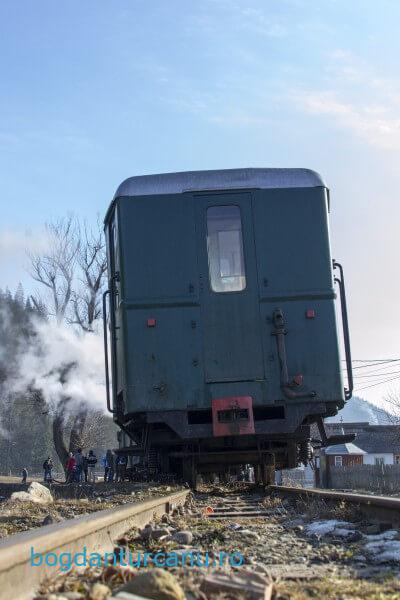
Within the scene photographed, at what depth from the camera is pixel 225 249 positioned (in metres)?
8.38

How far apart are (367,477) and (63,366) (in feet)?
40.4

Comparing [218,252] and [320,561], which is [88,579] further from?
[218,252]

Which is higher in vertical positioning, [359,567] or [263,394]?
[263,394]

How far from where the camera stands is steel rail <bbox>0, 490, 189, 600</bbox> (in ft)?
7.96

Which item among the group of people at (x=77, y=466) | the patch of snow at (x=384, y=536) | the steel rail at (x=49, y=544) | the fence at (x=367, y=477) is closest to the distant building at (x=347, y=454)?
the fence at (x=367, y=477)

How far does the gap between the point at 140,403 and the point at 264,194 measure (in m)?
2.71

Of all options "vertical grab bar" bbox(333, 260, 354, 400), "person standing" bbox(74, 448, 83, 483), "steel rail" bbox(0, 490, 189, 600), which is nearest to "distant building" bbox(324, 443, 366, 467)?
"person standing" bbox(74, 448, 83, 483)

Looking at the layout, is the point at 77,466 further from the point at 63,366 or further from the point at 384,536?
the point at 384,536

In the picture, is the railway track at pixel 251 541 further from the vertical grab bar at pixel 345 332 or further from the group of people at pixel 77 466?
the group of people at pixel 77 466

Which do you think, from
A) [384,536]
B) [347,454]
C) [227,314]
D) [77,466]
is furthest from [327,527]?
[347,454]

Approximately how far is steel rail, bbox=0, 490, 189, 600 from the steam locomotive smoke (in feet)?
50.4

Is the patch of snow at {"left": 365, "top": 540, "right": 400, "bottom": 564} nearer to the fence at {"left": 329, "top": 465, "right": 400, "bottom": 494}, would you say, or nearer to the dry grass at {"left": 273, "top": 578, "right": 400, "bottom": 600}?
the dry grass at {"left": 273, "top": 578, "right": 400, "bottom": 600}

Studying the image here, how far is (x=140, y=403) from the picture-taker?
8.08 meters

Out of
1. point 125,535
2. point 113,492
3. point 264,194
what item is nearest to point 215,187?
point 264,194
